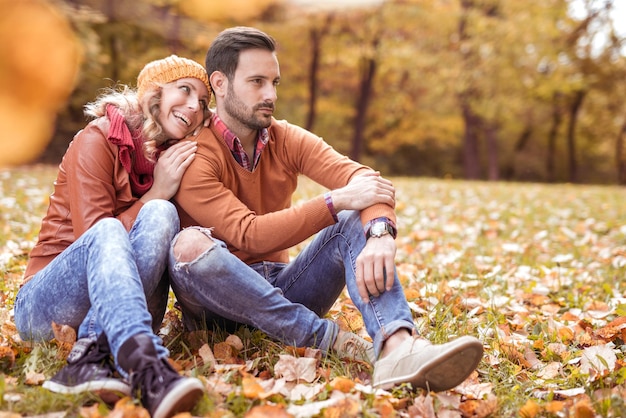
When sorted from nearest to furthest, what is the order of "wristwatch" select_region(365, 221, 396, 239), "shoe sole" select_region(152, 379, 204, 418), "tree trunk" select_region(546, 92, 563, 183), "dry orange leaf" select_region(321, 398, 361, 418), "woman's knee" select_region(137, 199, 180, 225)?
"shoe sole" select_region(152, 379, 204, 418)
"dry orange leaf" select_region(321, 398, 361, 418)
"woman's knee" select_region(137, 199, 180, 225)
"wristwatch" select_region(365, 221, 396, 239)
"tree trunk" select_region(546, 92, 563, 183)

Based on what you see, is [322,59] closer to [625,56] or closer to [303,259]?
[625,56]

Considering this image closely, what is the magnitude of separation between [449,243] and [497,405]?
129 inches

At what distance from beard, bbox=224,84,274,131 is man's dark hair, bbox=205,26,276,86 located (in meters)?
0.09

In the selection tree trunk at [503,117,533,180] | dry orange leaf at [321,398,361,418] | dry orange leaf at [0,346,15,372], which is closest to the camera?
dry orange leaf at [321,398,361,418]

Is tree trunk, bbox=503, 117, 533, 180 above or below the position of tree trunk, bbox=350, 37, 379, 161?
below

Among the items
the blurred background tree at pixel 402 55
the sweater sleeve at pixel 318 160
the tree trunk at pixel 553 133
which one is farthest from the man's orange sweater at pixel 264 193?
the tree trunk at pixel 553 133

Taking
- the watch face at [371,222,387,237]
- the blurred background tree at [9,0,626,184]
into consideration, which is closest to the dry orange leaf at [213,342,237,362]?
the watch face at [371,222,387,237]

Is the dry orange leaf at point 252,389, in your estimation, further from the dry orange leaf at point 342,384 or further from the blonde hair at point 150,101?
the blonde hair at point 150,101

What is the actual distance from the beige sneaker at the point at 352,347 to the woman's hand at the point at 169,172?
0.90 meters

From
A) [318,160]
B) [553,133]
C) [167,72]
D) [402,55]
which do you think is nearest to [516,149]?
[553,133]

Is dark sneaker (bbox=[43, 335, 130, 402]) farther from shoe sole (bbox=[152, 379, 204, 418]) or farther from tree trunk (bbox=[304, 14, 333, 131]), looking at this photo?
tree trunk (bbox=[304, 14, 333, 131])

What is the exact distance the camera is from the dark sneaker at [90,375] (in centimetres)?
183

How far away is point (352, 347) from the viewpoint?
232 centimetres

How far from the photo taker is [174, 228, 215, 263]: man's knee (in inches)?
84.2
